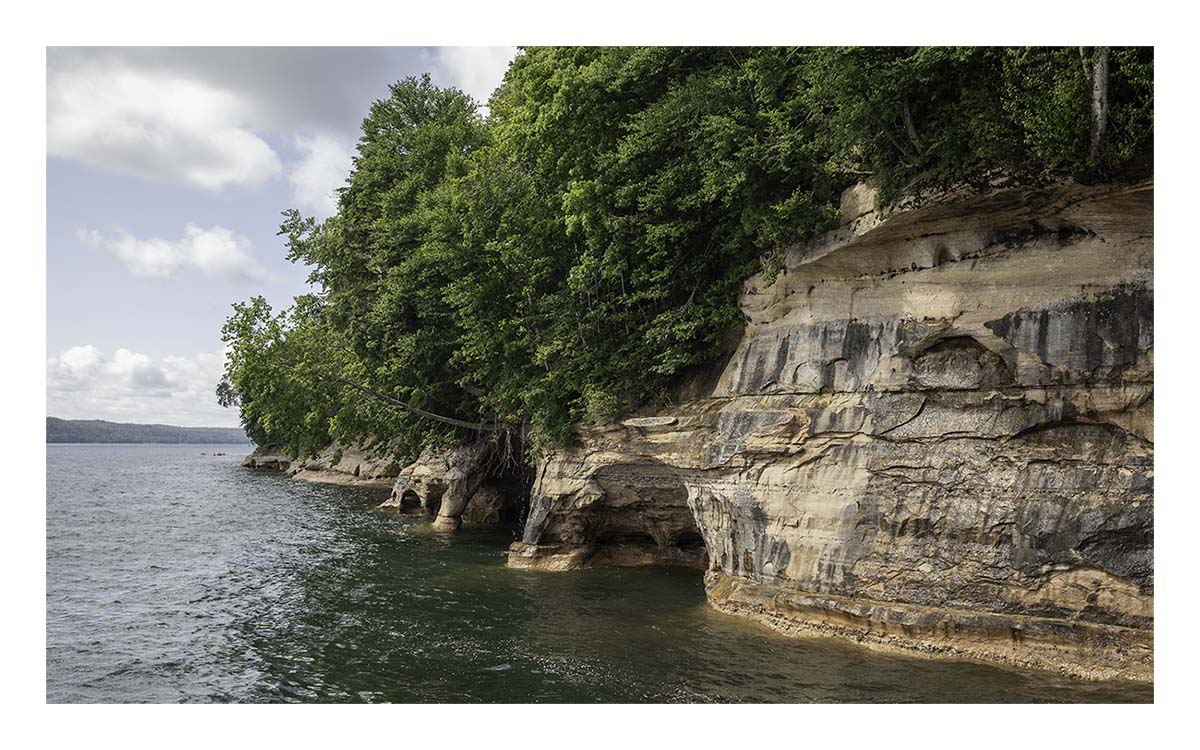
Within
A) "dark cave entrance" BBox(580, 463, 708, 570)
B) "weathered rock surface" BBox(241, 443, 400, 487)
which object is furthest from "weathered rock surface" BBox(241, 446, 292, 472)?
"dark cave entrance" BBox(580, 463, 708, 570)

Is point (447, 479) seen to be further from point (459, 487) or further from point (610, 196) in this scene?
point (610, 196)

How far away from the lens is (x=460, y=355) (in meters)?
30.7

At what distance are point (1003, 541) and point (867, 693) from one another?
4105 millimetres

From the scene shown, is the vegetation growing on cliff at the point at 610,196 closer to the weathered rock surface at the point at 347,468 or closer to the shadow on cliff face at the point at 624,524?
the shadow on cliff face at the point at 624,524

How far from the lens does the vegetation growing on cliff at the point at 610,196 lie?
14492 mm

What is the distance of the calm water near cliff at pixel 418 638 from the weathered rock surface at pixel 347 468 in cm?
2458

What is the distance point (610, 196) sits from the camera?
877 inches

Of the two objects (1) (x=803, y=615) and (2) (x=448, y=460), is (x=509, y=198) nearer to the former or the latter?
(2) (x=448, y=460)

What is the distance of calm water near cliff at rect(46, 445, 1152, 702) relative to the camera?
570 inches

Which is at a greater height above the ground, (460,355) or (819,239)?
(819,239)

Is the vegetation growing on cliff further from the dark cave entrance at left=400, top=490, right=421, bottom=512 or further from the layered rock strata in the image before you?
the dark cave entrance at left=400, top=490, right=421, bottom=512

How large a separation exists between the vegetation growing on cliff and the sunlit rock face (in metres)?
1.25

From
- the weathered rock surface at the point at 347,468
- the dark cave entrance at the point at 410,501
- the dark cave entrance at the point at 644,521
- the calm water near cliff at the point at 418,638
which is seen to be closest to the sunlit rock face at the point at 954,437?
the calm water near cliff at the point at 418,638

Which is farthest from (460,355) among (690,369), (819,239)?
(819,239)
